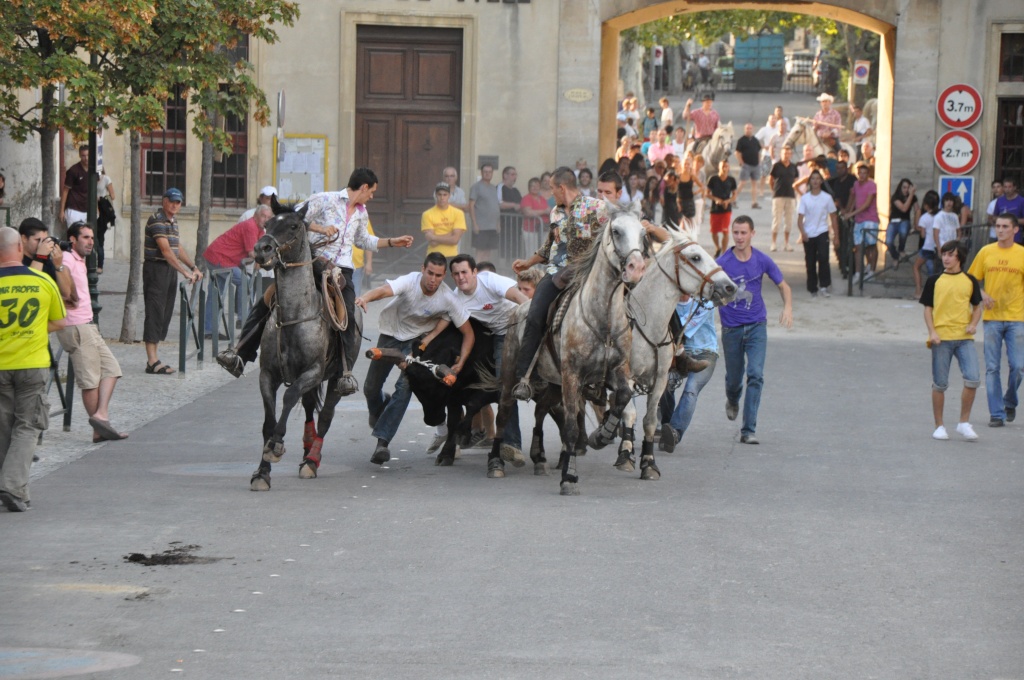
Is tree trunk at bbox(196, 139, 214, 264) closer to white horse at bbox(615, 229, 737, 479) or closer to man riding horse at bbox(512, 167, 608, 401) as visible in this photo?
man riding horse at bbox(512, 167, 608, 401)

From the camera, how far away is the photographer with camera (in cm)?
1165

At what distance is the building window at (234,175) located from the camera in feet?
91.8

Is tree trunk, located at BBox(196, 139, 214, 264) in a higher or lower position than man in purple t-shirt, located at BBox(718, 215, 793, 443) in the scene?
higher

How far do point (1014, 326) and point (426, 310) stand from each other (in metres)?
5.89

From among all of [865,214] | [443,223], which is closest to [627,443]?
[443,223]

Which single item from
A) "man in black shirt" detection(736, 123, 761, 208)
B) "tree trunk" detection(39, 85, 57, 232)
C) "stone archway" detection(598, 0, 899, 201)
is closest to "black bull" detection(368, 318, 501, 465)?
"tree trunk" detection(39, 85, 57, 232)

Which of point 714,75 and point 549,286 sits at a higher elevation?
point 714,75

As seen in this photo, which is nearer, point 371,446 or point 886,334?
point 371,446

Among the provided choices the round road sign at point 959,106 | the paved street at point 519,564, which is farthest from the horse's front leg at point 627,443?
the round road sign at point 959,106

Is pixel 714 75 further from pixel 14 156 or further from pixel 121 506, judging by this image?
pixel 121 506

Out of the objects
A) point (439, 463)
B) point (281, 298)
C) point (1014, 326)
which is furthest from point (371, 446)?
point (1014, 326)

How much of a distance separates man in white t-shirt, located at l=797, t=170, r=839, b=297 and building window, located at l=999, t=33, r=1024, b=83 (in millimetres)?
3697

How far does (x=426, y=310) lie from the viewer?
1205 centimetres

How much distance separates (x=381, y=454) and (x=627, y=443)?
6.19 feet
